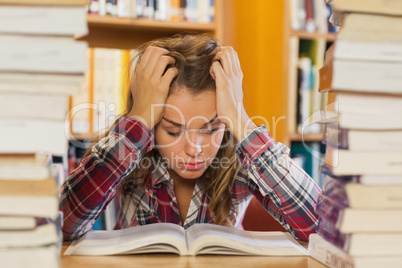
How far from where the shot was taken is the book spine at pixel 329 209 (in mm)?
738

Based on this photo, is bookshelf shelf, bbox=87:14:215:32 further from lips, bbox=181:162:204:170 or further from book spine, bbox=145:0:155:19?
lips, bbox=181:162:204:170

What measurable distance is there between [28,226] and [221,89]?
0.68m

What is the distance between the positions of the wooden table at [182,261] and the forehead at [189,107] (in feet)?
1.40

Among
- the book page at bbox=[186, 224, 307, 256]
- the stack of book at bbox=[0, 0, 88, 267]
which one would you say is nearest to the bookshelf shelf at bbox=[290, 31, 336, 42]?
the book page at bbox=[186, 224, 307, 256]

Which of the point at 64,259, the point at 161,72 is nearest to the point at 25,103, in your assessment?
the point at 64,259

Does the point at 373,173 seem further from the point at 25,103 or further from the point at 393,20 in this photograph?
the point at 25,103

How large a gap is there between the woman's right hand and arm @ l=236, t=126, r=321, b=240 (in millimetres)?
233

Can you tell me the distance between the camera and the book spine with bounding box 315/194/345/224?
74 cm

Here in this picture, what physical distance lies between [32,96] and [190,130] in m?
0.62

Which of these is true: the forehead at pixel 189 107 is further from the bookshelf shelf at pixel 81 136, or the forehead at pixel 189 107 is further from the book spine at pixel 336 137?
the bookshelf shelf at pixel 81 136

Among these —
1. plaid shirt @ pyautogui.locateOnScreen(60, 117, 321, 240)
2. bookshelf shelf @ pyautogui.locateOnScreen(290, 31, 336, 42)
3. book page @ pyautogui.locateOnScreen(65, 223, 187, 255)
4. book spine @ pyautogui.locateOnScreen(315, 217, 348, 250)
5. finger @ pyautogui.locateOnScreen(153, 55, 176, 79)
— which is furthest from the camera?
bookshelf shelf @ pyautogui.locateOnScreen(290, 31, 336, 42)

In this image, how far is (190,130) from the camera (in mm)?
1222

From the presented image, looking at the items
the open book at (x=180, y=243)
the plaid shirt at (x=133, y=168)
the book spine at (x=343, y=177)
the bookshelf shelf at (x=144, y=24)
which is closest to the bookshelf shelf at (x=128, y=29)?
the bookshelf shelf at (x=144, y=24)

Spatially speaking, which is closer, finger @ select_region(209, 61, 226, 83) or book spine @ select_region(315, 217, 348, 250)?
book spine @ select_region(315, 217, 348, 250)
